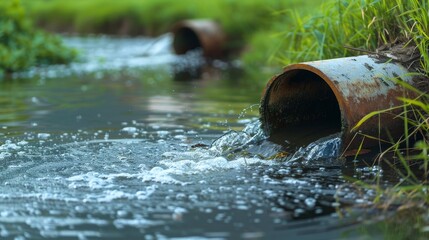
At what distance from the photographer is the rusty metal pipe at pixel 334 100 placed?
5.52 meters

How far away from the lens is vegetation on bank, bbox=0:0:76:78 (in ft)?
43.3

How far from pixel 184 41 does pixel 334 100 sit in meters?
11.1

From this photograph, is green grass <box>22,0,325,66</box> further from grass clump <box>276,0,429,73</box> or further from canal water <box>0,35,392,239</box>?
canal water <box>0,35,392,239</box>

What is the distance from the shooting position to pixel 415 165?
5.30 m

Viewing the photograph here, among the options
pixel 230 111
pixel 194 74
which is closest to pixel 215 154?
pixel 230 111

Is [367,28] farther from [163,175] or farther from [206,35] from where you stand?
[206,35]

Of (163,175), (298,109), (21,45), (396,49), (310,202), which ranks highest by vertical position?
(21,45)

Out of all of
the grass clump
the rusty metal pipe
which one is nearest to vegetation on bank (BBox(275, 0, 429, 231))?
the grass clump

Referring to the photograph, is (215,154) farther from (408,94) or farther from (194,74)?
(194,74)

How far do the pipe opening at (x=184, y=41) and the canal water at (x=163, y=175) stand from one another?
7780 millimetres

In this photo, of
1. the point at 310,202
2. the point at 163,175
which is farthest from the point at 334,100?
the point at 310,202

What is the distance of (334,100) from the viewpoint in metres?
6.64

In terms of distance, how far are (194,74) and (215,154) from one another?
724cm

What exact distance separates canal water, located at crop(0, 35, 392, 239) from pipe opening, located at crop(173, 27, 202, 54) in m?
7.78
